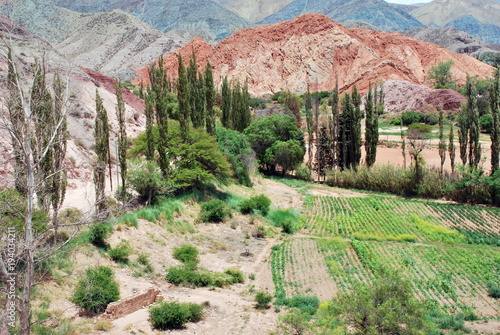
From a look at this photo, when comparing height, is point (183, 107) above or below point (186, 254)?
above

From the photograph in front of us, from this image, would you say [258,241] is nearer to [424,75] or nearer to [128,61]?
[424,75]

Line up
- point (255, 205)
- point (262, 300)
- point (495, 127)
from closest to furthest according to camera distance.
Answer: point (262, 300), point (255, 205), point (495, 127)

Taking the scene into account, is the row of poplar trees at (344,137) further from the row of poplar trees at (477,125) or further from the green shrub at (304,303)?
the green shrub at (304,303)

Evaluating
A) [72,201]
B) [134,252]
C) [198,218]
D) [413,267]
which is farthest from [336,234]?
[72,201]

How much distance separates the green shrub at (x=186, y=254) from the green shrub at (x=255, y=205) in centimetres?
891

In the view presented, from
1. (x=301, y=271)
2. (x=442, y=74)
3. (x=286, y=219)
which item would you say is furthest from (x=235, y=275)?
(x=442, y=74)

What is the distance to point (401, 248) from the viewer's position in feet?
83.8

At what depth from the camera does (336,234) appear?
94.9 ft

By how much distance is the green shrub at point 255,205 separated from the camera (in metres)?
31.9

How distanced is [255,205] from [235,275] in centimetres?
1115

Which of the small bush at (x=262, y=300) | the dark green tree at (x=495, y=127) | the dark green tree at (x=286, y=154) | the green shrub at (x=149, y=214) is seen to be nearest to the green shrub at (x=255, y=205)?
the green shrub at (x=149, y=214)

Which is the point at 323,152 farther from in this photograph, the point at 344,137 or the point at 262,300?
the point at 262,300

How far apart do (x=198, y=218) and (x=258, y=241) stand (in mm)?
4293

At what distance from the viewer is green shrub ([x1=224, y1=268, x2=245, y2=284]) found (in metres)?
20.9
